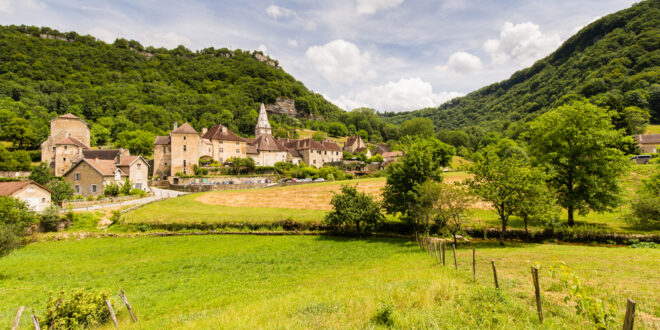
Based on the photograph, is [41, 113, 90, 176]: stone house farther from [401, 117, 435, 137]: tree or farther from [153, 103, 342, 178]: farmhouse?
[401, 117, 435, 137]: tree

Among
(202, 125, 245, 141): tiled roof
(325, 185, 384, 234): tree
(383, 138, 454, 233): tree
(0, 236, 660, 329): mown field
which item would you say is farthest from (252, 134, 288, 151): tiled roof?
(383, 138, 454, 233): tree

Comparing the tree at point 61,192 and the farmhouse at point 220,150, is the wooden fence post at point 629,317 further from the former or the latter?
the farmhouse at point 220,150

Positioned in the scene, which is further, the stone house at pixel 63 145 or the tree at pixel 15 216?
the stone house at pixel 63 145

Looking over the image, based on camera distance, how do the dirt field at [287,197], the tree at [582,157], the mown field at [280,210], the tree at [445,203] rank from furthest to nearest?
1. the dirt field at [287,197]
2. the mown field at [280,210]
3. the tree at [582,157]
4. the tree at [445,203]

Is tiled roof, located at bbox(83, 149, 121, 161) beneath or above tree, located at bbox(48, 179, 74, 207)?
above

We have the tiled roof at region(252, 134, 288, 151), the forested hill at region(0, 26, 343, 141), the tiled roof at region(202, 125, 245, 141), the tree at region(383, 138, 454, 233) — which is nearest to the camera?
the tree at region(383, 138, 454, 233)

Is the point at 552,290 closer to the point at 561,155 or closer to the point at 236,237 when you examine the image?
the point at 561,155

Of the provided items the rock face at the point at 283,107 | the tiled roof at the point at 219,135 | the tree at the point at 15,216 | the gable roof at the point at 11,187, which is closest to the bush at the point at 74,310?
the tree at the point at 15,216

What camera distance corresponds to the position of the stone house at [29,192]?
29159mm

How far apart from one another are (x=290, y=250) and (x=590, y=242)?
2343cm

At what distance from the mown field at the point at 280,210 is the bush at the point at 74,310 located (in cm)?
1982

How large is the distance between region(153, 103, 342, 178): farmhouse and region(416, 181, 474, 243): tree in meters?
55.8

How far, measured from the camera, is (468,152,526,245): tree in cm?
1975

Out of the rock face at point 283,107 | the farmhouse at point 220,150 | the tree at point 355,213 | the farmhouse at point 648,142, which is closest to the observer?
the tree at point 355,213
